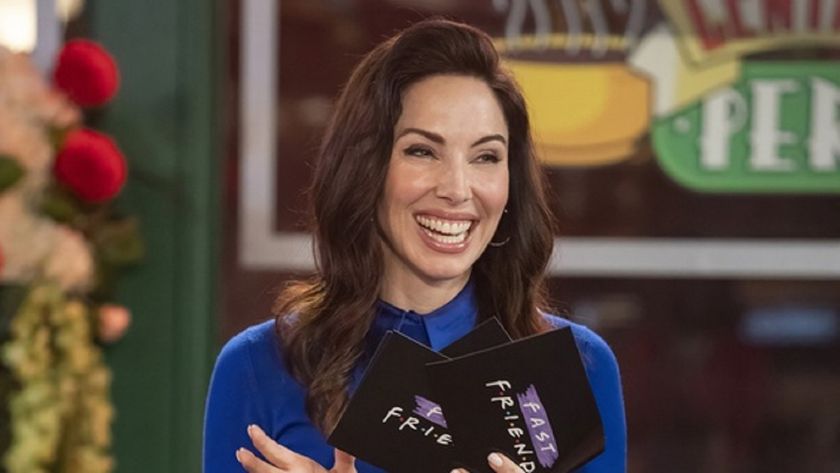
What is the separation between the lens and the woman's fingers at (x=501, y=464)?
146cm

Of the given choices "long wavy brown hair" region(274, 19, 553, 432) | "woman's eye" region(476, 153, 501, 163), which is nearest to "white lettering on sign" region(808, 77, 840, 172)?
"long wavy brown hair" region(274, 19, 553, 432)

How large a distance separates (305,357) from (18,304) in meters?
1.54

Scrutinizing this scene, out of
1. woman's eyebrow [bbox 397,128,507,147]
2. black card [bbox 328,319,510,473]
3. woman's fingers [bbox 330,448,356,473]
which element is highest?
woman's eyebrow [bbox 397,128,507,147]

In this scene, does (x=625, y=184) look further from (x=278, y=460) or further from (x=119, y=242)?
(x=278, y=460)

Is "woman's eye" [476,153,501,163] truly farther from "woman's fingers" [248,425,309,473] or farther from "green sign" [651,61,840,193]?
"green sign" [651,61,840,193]

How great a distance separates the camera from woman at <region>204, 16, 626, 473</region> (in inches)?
60.9

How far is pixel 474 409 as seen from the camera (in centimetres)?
Answer: 145

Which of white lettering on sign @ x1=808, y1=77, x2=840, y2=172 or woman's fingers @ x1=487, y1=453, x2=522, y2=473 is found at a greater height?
white lettering on sign @ x1=808, y1=77, x2=840, y2=172

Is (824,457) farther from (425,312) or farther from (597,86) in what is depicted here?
(425,312)

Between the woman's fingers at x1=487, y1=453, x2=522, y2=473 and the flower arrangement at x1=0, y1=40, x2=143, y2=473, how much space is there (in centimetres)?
161

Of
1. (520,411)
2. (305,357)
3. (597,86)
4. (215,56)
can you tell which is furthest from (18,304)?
(520,411)

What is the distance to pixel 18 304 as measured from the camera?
9.79ft

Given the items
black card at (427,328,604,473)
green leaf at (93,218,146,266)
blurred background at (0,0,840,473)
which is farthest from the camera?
blurred background at (0,0,840,473)

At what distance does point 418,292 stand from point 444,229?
0.29 feet
